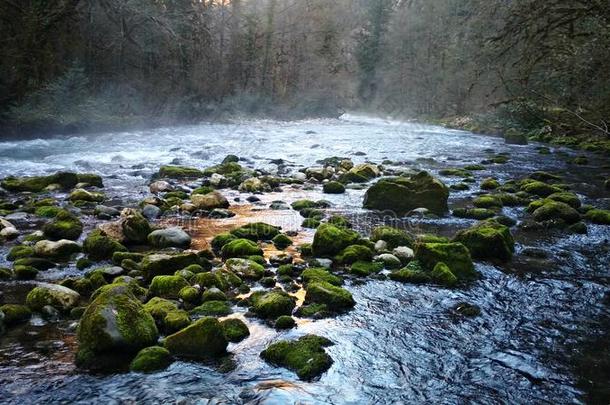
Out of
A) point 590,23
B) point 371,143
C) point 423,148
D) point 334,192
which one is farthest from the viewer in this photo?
point 371,143

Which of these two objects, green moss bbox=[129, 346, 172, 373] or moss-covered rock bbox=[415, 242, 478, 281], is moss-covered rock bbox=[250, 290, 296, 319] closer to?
green moss bbox=[129, 346, 172, 373]

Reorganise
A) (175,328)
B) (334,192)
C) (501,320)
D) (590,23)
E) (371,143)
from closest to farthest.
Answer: (175,328) < (501,320) < (590,23) < (334,192) < (371,143)

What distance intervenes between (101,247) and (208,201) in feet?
11.9

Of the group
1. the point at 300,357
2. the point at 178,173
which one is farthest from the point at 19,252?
the point at 178,173

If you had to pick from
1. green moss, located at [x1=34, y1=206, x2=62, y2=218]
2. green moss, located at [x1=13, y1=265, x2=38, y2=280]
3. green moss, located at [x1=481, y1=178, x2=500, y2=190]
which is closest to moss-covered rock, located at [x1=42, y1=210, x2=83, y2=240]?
green moss, located at [x1=34, y1=206, x2=62, y2=218]

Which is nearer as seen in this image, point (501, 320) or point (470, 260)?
point (501, 320)

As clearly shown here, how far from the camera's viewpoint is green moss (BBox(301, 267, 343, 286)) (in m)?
6.54

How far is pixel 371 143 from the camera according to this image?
81.7 feet

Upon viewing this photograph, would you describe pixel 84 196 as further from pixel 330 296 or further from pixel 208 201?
pixel 330 296

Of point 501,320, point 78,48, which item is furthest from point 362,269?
point 78,48

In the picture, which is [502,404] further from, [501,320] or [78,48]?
[78,48]

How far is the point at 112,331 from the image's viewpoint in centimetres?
465

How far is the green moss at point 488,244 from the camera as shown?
7738 millimetres

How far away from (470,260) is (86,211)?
759cm
